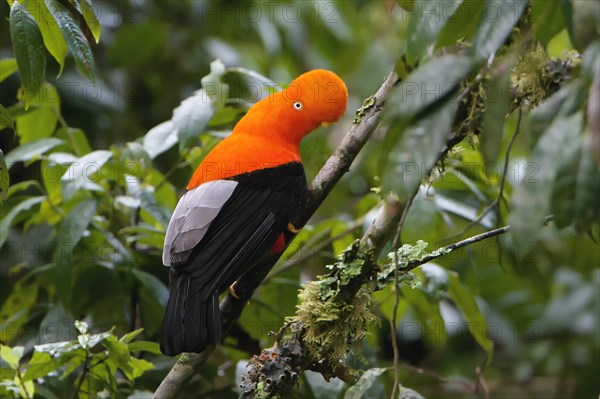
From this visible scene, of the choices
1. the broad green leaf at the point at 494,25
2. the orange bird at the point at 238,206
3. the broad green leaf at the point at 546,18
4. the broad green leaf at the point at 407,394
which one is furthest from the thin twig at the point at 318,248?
the broad green leaf at the point at 494,25

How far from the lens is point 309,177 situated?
3.41 meters

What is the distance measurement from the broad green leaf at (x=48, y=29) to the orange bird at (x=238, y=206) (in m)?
0.59

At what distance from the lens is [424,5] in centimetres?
118

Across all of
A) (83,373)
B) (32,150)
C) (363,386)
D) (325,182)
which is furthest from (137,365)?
(32,150)

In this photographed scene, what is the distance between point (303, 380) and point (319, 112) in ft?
2.92

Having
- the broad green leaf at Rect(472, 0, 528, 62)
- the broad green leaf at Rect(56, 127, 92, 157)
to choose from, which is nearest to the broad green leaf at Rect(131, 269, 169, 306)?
the broad green leaf at Rect(56, 127, 92, 157)

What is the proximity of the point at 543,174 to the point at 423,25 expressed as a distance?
349mm

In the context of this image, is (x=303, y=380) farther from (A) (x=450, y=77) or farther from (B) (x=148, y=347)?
(A) (x=450, y=77)

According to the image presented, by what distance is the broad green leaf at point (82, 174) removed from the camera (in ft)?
7.56

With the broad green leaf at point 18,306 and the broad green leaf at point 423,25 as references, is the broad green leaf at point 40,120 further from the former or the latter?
the broad green leaf at point 423,25

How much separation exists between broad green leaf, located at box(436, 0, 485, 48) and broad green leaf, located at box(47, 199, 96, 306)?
150 cm

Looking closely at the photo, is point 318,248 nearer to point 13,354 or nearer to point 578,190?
point 13,354

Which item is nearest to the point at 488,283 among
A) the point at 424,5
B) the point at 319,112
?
the point at 319,112

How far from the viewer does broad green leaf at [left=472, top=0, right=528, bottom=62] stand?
1.12 m
